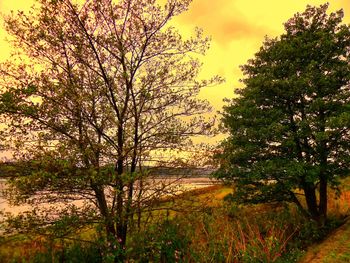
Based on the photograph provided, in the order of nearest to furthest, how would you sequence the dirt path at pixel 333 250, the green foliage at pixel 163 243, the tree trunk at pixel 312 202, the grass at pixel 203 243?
the grass at pixel 203 243 → the dirt path at pixel 333 250 → the green foliage at pixel 163 243 → the tree trunk at pixel 312 202

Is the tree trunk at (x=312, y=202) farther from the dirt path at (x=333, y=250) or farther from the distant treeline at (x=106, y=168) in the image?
the distant treeline at (x=106, y=168)

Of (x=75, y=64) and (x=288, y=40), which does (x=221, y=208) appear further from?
(x=288, y=40)

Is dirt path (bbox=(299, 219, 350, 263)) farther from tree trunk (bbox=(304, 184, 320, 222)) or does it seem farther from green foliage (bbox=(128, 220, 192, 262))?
green foliage (bbox=(128, 220, 192, 262))

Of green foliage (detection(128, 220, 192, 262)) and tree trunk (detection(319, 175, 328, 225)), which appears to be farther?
tree trunk (detection(319, 175, 328, 225))

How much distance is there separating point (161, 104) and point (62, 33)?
3.52 m

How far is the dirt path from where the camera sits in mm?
11156

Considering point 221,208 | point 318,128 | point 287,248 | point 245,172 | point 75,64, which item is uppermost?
point 75,64

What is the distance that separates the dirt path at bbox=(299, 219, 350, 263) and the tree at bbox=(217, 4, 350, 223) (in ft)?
6.36

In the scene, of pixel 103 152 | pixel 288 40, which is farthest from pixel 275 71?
pixel 103 152

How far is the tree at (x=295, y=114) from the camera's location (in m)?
14.4

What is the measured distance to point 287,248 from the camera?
13898 mm

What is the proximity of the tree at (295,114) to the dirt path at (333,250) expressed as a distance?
194 cm

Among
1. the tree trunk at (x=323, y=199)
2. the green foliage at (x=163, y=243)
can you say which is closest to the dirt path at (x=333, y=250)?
the tree trunk at (x=323, y=199)

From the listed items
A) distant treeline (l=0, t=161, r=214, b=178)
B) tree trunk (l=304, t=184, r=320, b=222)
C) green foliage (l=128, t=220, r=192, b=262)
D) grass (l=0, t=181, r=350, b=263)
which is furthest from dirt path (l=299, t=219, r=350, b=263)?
distant treeline (l=0, t=161, r=214, b=178)
